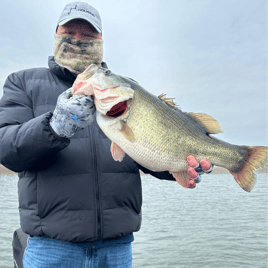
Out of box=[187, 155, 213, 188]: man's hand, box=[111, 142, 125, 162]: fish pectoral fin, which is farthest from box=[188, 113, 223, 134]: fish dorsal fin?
box=[111, 142, 125, 162]: fish pectoral fin

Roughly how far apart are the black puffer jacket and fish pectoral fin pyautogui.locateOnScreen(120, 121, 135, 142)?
0.77 ft

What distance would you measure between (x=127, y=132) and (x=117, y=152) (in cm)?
19

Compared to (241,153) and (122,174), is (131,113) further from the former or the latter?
(241,153)

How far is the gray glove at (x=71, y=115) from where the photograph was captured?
2.01m

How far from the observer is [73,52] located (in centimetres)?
274

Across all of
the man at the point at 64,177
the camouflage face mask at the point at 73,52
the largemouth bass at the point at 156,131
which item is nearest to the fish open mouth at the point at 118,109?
the largemouth bass at the point at 156,131

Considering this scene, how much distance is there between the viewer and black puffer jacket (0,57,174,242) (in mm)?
2039

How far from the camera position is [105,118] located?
2275mm

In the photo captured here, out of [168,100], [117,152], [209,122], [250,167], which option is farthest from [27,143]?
[250,167]

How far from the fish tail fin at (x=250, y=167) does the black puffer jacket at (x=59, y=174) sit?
3.55 ft

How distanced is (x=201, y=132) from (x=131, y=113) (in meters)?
0.79

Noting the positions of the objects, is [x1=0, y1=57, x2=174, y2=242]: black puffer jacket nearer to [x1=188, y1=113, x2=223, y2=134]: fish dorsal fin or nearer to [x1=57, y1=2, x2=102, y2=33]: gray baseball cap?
[x1=57, y1=2, x2=102, y2=33]: gray baseball cap

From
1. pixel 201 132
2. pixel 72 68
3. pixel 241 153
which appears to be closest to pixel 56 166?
pixel 72 68

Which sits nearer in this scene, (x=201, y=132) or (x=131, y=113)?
(x=131, y=113)
